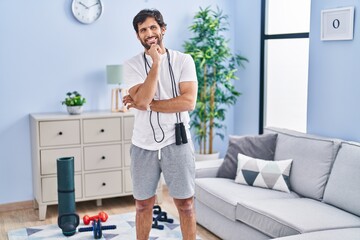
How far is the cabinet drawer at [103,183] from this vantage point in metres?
4.43

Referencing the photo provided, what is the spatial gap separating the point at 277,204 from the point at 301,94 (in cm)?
161

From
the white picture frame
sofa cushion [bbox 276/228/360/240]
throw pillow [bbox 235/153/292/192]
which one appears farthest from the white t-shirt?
the white picture frame

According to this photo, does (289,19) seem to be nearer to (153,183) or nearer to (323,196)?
(323,196)

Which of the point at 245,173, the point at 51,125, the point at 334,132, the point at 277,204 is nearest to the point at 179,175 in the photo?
the point at 277,204

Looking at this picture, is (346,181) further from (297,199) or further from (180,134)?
(180,134)

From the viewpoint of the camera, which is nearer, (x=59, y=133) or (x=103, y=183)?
(x=59, y=133)

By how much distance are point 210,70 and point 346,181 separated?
89.2 inches

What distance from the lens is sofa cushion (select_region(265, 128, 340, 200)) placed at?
11.2ft

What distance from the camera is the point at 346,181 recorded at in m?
3.17

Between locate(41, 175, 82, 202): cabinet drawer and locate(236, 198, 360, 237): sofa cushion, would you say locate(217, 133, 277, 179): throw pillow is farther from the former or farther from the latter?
locate(41, 175, 82, 202): cabinet drawer

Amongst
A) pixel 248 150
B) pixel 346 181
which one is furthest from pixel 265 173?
pixel 346 181

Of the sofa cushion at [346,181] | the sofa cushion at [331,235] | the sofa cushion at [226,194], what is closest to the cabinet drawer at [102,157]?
the sofa cushion at [226,194]

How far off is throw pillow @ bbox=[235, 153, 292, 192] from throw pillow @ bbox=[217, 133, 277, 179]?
0.41ft

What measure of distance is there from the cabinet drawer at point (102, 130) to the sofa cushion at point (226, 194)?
3.26ft
